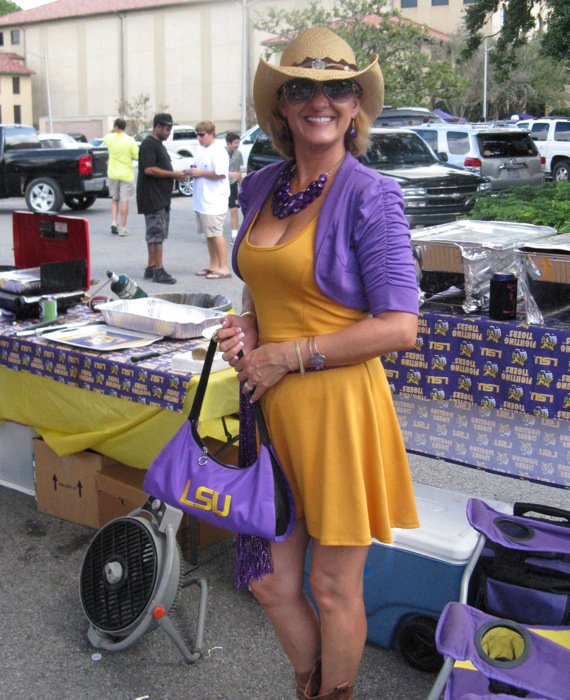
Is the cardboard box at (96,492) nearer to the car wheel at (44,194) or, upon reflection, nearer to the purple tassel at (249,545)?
the purple tassel at (249,545)

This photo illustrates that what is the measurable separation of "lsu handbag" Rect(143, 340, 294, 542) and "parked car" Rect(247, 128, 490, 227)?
9.83 metres

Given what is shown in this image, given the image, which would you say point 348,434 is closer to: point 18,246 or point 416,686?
point 416,686

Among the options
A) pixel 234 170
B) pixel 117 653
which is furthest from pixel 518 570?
pixel 234 170

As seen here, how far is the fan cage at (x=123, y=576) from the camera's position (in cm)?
284

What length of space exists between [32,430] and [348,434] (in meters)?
2.37

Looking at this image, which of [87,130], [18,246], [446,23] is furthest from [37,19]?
[18,246]

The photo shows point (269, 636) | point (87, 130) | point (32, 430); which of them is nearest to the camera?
point (269, 636)

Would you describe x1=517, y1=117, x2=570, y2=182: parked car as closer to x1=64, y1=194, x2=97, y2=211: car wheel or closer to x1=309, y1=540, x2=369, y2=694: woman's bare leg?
x1=64, y1=194, x2=97, y2=211: car wheel

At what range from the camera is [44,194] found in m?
16.5

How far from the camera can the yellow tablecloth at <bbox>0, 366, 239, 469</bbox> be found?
3.16 meters

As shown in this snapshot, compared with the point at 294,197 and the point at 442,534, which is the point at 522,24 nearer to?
the point at 442,534

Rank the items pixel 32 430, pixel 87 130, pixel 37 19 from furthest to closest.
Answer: pixel 37 19 < pixel 87 130 < pixel 32 430

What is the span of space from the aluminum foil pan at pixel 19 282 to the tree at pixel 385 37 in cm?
2246

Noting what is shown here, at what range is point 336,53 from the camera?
6.68 ft
